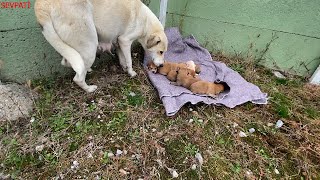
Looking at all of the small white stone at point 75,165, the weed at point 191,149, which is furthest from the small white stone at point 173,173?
the small white stone at point 75,165

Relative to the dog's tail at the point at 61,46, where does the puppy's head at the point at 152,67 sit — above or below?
below

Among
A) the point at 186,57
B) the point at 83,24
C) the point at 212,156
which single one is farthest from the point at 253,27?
the point at 83,24

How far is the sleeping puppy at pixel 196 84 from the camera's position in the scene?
3.36 meters

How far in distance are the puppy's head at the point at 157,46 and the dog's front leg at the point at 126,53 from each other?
26cm

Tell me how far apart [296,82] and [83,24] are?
3224mm

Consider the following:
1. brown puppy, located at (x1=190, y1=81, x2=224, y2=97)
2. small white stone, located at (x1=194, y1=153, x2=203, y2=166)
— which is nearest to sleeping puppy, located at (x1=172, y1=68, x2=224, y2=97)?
brown puppy, located at (x1=190, y1=81, x2=224, y2=97)

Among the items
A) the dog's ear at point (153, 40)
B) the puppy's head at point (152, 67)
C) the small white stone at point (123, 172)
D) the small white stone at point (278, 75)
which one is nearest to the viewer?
the small white stone at point (123, 172)

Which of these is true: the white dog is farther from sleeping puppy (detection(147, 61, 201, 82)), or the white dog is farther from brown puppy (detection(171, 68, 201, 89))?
brown puppy (detection(171, 68, 201, 89))

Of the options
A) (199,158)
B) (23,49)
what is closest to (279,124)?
(199,158)

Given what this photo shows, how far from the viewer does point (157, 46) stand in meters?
3.62

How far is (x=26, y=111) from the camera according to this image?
9.80ft

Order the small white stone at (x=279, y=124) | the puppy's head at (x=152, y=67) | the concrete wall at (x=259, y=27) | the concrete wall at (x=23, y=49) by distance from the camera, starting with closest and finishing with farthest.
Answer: the concrete wall at (x=23, y=49) → the small white stone at (x=279, y=124) → the puppy's head at (x=152, y=67) → the concrete wall at (x=259, y=27)

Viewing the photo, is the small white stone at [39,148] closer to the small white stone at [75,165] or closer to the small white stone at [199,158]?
the small white stone at [75,165]

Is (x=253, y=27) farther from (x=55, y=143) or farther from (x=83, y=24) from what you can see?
(x=55, y=143)
